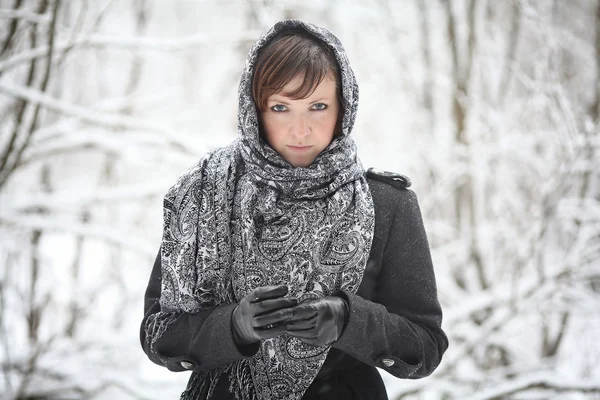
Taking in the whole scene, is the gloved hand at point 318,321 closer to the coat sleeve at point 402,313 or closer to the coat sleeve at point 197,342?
the coat sleeve at point 402,313

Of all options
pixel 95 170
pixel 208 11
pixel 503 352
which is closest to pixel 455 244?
pixel 503 352

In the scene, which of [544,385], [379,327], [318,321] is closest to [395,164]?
[544,385]

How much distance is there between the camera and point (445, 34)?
16.7 ft

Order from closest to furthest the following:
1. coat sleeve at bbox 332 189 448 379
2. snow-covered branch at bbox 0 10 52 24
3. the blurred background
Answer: coat sleeve at bbox 332 189 448 379, snow-covered branch at bbox 0 10 52 24, the blurred background

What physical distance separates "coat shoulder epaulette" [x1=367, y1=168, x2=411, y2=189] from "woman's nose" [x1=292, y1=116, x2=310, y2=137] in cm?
23

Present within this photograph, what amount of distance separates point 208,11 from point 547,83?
4.48m

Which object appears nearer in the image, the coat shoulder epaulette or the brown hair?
the brown hair

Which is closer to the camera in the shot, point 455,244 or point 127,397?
point 127,397

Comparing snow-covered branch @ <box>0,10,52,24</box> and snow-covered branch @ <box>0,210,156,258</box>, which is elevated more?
snow-covered branch @ <box>0,10,52,24</box>

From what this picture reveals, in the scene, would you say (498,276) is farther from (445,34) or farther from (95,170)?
(95,170)

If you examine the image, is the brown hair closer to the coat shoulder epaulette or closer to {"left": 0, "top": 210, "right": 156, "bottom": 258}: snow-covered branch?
the coat shoulder epaulette

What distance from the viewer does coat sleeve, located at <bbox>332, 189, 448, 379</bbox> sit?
1.07 metres

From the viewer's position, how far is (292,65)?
3.63 feet

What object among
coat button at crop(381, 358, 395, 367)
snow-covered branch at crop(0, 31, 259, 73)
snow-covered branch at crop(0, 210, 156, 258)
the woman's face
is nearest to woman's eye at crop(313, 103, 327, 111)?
the woman's face
